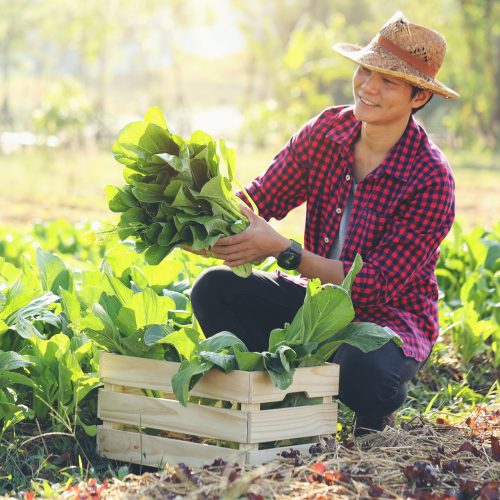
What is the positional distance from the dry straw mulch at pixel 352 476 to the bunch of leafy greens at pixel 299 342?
0.24 meters

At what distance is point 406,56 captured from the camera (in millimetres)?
3184

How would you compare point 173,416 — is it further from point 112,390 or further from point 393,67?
point 393,67

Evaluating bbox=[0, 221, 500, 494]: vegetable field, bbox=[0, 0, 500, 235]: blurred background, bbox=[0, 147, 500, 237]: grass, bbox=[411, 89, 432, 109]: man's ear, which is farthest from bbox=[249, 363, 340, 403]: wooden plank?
bbox=[0, 147, 500, 237]: grass

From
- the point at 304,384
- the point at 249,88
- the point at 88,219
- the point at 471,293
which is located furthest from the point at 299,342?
the point at 249,88

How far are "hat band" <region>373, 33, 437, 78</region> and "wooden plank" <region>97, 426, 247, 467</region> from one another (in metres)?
1.48

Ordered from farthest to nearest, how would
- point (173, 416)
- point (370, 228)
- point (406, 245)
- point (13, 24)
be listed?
point (13, 24), point (370, 228), point (406, 245), point (173, 416)

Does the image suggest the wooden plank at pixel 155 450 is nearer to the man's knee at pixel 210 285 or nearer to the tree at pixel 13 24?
the man's knee at pixel 210 285

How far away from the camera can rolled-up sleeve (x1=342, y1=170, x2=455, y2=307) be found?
10.1 ft

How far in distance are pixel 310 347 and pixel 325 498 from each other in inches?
21.1

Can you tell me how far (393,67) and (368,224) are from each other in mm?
556

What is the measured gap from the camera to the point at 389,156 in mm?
3254

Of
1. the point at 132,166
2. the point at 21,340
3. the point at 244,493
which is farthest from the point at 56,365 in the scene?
the point at 244,493

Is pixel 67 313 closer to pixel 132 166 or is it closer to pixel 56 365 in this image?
pixel 56 365

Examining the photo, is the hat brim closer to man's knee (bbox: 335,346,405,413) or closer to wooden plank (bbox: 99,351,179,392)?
man's knee (bbox: 335,346,405,413)
